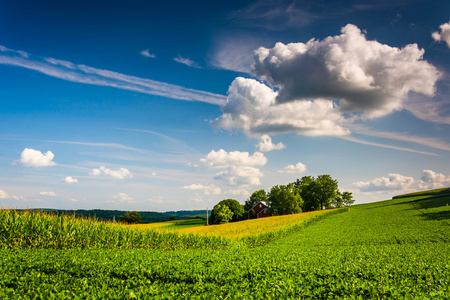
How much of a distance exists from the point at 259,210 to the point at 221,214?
1872 centimetres

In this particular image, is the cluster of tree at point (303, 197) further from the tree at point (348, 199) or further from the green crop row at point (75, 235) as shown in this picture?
the green crop row at point (75, 235)

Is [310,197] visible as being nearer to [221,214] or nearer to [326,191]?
[326,191]

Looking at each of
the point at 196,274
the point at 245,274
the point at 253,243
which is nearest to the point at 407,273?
the point at 245,274

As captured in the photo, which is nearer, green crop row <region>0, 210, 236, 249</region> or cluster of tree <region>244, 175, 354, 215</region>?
green crop row <region>0, 210, 236, 249</region>

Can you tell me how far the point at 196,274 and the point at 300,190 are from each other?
9771 cm

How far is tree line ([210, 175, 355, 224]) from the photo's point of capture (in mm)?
84062

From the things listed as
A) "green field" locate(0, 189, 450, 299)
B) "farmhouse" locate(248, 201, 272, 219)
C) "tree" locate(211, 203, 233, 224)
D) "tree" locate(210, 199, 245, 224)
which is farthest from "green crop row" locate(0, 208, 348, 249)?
"farmhouse" locate(248, 201, 272, 219)

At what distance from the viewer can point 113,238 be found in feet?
62.3

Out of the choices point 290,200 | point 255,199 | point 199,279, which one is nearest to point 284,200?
point 290,200

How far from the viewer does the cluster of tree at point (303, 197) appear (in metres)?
88.6

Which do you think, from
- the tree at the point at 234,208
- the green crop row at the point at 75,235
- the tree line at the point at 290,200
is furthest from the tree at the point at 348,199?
the green crop row at the point at 75,235

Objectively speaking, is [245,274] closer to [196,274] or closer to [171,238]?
[196,274]

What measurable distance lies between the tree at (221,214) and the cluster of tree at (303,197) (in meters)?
19.2

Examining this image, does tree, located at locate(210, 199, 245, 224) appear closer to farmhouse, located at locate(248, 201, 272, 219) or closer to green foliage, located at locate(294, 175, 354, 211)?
farmhouse, located at locate(248, 201, 272, 219)
